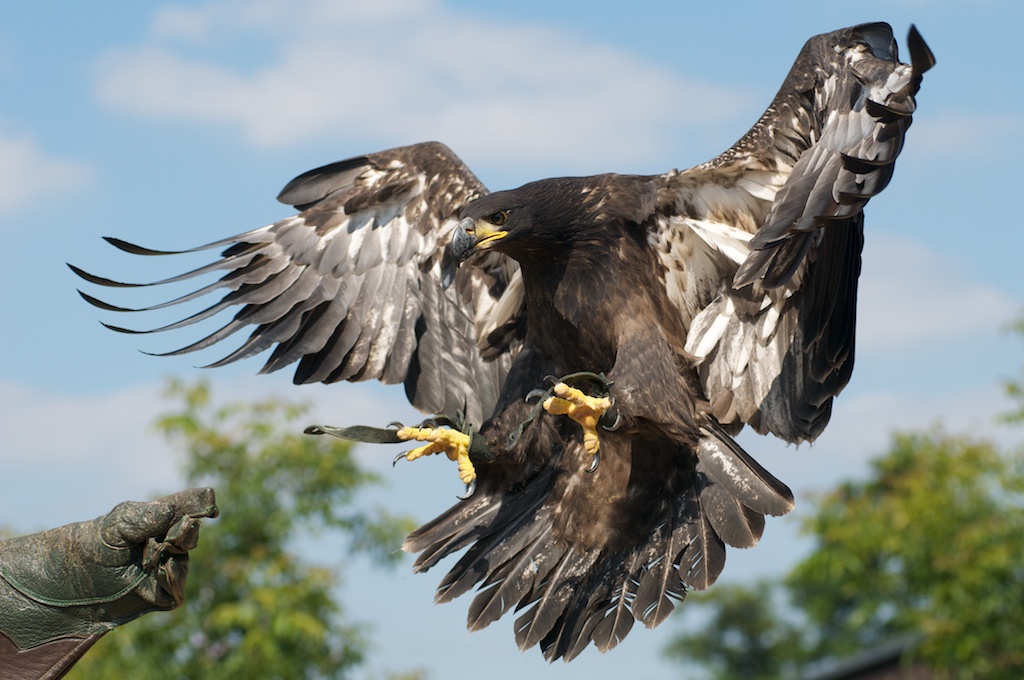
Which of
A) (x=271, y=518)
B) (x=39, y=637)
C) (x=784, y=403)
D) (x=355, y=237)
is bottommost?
(x=271, y=518)

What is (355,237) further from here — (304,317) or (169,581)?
(169,581)

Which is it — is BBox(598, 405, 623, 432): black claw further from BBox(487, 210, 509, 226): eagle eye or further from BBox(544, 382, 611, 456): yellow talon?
BBox(487, 210, 509, 226): eagle eye

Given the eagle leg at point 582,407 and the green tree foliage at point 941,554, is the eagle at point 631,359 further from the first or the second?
the green tree foliage at point 941,554

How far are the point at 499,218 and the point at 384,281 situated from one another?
2.99ft

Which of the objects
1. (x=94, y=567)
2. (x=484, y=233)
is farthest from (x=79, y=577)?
(x=484, y=233)

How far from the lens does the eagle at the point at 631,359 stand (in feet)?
13.7

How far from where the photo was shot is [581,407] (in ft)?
13.1

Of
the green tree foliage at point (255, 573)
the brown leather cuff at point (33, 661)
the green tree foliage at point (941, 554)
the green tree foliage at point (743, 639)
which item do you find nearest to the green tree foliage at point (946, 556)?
the green tree foliage at point (941, 554)

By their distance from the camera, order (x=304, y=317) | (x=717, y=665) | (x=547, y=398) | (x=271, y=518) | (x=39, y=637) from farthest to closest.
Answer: (x=717, y=665) → (x=271, y=518) → (x=304, y=317) → (x=547, y=398) → (x=39, y=637)

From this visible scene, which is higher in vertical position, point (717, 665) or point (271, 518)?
point (271, 518)

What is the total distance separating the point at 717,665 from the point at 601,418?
1394 inches

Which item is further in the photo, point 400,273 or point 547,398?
point 400,273

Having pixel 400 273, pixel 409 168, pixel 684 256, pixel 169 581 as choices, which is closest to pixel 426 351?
pixel 400 273

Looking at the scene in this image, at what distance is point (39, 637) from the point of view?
2.86 meters
